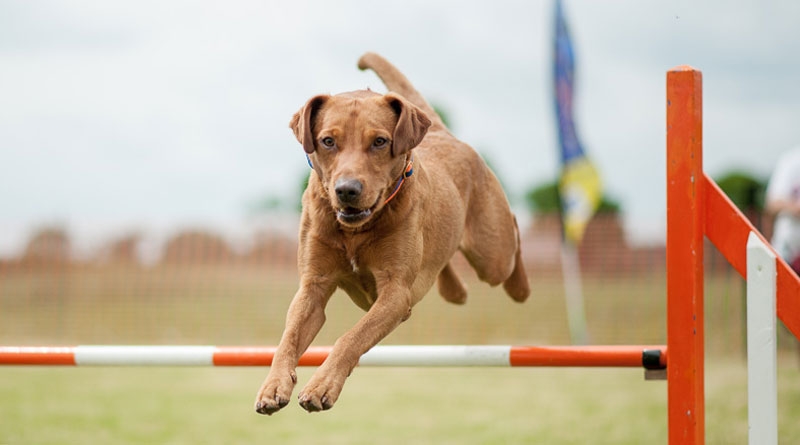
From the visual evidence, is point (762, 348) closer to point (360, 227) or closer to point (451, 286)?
point (360, 227)

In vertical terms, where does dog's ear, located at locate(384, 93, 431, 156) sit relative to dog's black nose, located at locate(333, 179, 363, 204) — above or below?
above

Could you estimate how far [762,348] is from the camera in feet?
9.79

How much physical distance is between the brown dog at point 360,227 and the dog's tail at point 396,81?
2.12 ft

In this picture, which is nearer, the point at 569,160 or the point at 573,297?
the point at 573,297

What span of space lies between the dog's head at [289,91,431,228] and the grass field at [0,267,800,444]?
3.16m

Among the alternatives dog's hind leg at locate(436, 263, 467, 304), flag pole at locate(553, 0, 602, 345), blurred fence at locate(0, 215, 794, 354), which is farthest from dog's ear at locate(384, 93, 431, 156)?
blurred fence at locate(0, 215, 794, 354)

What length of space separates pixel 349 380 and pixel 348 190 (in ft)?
23.1

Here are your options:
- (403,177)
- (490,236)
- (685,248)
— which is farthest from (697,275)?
(490,236)

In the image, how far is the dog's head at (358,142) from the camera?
3.14 m

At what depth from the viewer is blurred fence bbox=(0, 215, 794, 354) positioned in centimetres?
1268

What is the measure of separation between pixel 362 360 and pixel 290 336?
68 cm

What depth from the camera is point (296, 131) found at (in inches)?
132

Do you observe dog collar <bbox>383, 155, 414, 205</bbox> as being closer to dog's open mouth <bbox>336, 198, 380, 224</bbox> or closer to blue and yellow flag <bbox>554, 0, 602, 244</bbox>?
dog's open mouth <bbox>336, 198, 380, 224</bbox>

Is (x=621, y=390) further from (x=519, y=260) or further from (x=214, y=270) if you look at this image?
(x=214, y=270)
